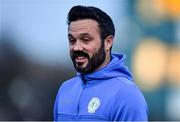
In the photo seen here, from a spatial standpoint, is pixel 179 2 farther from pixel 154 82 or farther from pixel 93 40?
pixel 93 40

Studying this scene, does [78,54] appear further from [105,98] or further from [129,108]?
[129,108]

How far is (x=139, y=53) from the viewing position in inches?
267

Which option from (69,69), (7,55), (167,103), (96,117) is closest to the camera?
(96,117)

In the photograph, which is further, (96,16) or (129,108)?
(96,16)

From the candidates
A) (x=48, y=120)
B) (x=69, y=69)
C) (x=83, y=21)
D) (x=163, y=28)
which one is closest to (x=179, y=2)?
(x=163, y=28)

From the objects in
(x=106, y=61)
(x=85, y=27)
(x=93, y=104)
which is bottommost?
(x=93, y=104)

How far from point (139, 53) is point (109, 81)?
4270 mm

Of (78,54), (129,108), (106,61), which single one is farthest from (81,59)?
(129,108)

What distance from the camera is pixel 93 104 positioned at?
2498mm

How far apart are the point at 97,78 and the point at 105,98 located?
0.12 meters

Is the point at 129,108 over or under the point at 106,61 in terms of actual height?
under

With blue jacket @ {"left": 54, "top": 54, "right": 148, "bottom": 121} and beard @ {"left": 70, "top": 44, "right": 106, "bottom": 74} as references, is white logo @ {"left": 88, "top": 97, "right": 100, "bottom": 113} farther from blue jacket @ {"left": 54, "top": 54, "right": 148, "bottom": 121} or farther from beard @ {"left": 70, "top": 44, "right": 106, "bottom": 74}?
beard @ {"left": 70, "top": 44, "right": 106, "bottom": 74}

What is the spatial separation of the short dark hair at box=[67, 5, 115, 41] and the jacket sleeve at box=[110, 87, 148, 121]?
29cm

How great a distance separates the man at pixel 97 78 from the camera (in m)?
2.43
